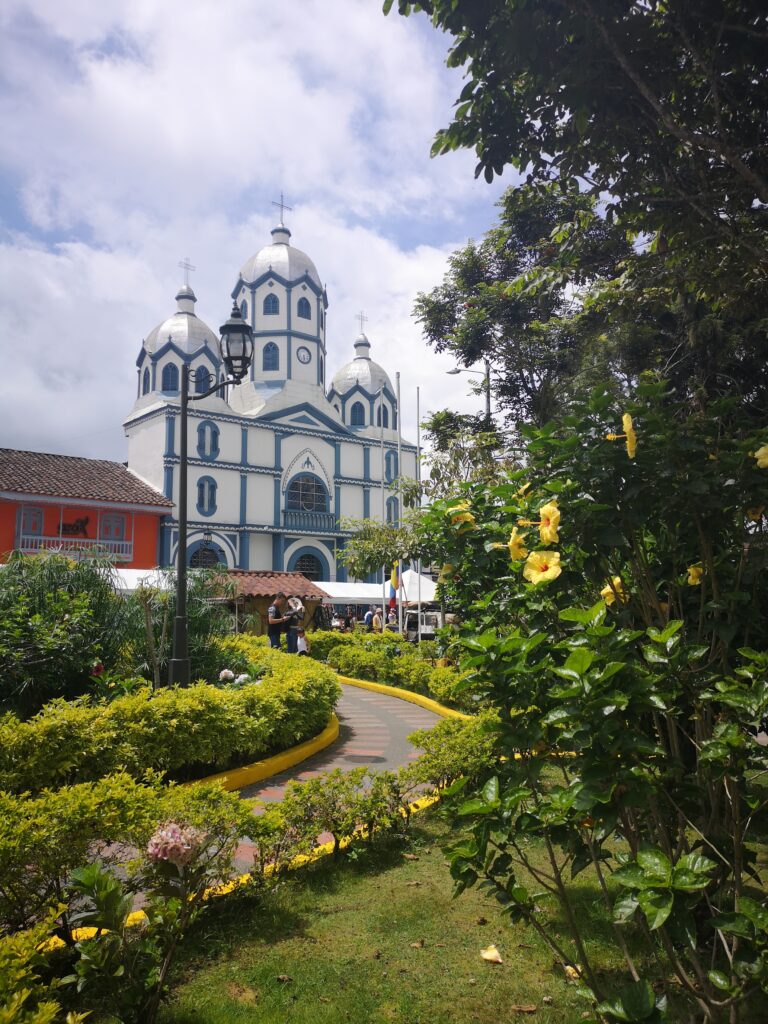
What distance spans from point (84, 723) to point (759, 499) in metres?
4.48

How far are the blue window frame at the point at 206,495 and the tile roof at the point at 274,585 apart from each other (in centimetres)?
758

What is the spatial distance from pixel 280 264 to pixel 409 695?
1082 inches

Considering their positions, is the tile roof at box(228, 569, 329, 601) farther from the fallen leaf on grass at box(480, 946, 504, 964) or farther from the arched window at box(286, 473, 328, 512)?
the fallen leaf on grass at box(480, 946, 504, 964)

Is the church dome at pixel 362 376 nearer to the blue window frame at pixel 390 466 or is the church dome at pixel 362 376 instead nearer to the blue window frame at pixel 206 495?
the blue window frame at pixel 390 466

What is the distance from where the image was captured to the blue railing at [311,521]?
33.5m

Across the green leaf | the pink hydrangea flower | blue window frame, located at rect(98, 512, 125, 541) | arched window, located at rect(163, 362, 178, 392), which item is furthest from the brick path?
arched window, located at rect(163, 362, 178, 392)

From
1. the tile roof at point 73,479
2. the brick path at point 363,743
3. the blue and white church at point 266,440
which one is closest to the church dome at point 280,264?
the blue and white church at point 266,440

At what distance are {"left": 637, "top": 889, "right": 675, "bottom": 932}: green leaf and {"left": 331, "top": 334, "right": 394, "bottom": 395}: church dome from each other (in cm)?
3821

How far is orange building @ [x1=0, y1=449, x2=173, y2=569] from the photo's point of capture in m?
25.0

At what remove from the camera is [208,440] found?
3172cm

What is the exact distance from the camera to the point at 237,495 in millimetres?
32094

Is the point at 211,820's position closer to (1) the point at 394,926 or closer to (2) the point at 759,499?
(1) the point at 394,926

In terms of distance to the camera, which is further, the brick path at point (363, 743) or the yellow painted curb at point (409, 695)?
the yellow painted curb at point (409, 695)

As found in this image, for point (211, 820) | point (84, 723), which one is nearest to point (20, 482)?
point (84, 723)
